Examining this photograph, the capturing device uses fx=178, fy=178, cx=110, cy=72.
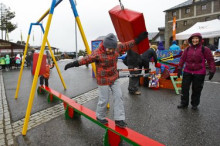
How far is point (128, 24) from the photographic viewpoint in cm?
325

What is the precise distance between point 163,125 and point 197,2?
134 ft


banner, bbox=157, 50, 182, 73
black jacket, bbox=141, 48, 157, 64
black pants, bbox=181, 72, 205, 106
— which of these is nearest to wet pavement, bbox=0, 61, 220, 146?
black pants, bbox=181, 72, 205, 106

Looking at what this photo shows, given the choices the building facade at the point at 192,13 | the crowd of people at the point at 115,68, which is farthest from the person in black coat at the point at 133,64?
the building facade at the point at 192,13

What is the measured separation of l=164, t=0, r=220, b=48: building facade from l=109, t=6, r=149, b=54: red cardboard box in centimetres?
3324

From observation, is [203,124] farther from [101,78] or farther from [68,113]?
[68,113]

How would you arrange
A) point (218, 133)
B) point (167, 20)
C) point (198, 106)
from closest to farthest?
point (218, 133)
point (198, 106)
point (167, 20)

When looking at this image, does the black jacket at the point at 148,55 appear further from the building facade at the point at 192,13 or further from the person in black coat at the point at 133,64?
the building facade at the point at 192,13

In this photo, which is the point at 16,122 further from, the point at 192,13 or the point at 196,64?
the point at 192,13

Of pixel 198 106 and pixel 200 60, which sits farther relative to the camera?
pixel 198 106

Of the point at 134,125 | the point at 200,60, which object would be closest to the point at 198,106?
the point at 200,60

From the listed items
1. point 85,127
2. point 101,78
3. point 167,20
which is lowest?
point 85,127

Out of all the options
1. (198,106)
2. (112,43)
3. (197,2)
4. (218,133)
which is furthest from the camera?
(197,2)

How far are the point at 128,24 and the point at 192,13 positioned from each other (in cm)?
4095

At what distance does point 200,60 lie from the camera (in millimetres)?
4102
